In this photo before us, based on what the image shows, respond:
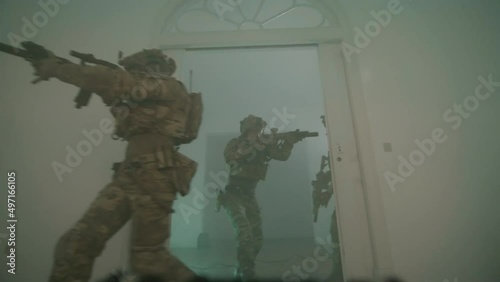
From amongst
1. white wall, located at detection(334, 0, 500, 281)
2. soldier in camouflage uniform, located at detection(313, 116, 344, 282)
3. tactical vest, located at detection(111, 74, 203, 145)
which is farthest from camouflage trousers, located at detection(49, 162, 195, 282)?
white wall, located at detection(334, 0, 500, 281)

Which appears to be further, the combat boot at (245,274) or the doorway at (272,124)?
the doorway at (272,124)

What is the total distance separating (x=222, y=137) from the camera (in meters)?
5.07

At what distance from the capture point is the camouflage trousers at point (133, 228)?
1.22 metres

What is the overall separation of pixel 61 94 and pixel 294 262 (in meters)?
2.96

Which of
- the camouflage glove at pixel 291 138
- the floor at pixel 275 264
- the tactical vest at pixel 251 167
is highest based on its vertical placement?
the camouflage glove at pixel 291 138

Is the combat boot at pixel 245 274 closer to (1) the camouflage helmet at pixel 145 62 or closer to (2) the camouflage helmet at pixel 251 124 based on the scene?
(2) the camouflage helmet at pixel 251 124

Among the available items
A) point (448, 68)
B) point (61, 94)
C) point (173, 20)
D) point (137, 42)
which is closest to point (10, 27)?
point (61, 94)

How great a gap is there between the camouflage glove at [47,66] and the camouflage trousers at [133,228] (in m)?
0.69

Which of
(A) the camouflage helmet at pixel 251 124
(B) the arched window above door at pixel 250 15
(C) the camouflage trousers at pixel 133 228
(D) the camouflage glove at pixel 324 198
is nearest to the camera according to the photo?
(C) the camouflage trousers at pixel 133 228

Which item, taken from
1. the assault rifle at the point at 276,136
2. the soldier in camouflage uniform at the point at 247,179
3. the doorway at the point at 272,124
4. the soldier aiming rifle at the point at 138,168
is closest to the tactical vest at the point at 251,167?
the soldier in camouflage uniform at the point at 247,179

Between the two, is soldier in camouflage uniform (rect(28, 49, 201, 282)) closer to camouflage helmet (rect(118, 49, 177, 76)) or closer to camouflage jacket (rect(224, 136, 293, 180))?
camouflage helmet (rect(118, 49, 177, 76))

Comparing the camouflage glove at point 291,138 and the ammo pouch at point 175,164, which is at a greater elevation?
the camouflage glove at point 291,138

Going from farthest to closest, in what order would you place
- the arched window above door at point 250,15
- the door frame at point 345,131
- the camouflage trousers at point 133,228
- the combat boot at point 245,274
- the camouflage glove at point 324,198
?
1. the camouflage glove at point 324,198
2. the arched window above door at point 250,15
3. the combat boot at point 245,274
4. the door frame at point 345,131
5. the camouflage trousers at point 133,228

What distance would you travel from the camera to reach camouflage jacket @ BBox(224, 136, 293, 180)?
9.26 feet
